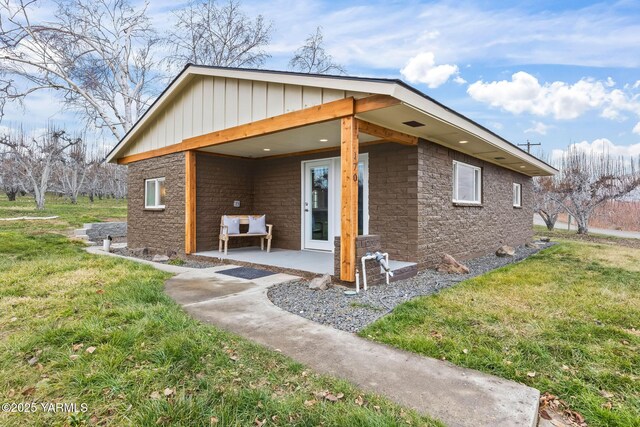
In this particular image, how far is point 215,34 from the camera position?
1834cm

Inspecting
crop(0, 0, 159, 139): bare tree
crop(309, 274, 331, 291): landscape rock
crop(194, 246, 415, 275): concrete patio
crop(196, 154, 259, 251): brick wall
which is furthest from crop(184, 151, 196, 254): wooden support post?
crop(0, 0, 159, 139): bare tree

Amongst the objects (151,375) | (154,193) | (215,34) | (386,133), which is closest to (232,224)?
(154,193)

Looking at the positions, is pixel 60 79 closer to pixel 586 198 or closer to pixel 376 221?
pixel 376 221

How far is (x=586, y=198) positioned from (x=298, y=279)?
15679mm

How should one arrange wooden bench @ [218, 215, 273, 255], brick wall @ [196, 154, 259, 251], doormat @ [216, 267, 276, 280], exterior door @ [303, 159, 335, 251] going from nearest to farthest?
doormat @ [216, 267, 276, 280], wooden bench @ [218, 215, 273, 255], exterior door @ [303, 159, 335, 251], brick wall @ [196, 154, 259, 251]

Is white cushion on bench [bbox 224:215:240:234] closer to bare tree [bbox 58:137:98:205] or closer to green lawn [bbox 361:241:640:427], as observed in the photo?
green lawn [bbox 361:241:640:427]

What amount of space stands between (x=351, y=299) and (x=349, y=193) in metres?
1.37

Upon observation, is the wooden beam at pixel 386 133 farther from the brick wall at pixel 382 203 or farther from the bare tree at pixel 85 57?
the bare tree at pixel 85 57

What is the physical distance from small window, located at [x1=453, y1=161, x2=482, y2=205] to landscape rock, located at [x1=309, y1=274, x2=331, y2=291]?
3541mm

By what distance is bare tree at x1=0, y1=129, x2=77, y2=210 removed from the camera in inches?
866

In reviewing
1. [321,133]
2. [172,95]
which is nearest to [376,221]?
[321,133]

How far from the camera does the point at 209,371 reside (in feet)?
7.74

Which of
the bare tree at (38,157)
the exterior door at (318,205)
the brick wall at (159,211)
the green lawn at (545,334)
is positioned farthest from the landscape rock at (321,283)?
the bare tree at (38,157)

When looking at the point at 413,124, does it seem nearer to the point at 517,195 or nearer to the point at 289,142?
the point at 289,142
